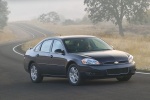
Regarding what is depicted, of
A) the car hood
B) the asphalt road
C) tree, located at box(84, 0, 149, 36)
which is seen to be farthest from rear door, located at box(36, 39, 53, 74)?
tree, located at box(84, 0, 149, 36)

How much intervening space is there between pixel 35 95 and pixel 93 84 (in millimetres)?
2091

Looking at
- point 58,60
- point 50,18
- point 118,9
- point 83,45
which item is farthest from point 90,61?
point 50,18

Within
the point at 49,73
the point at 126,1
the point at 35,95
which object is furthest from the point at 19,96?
the point at 126,1

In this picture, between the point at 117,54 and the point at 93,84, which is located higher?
the point at 117,54

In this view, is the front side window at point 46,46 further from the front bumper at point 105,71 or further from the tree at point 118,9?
the tree at point 118,9

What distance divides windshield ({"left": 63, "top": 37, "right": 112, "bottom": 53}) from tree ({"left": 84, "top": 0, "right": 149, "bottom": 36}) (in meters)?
54.9

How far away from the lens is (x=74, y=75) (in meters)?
12.3

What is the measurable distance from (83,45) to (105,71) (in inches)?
60.3

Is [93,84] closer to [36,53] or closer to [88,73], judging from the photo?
[88,73]

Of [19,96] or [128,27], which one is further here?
[128,27]

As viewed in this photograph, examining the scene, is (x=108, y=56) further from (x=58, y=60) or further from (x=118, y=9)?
(x=118, y=9)

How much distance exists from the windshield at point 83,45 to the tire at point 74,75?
0.62 meters

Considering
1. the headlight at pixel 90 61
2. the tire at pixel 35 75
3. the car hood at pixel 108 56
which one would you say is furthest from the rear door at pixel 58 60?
the tire at pixel 35 75

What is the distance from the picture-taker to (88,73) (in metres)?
11.9
